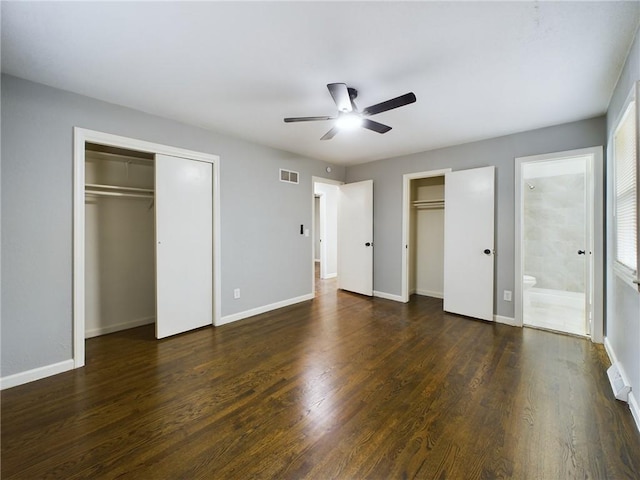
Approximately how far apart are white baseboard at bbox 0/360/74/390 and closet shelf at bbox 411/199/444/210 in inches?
203

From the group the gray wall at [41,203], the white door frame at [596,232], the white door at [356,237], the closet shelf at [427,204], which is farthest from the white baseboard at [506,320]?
the gray wall at [41,203]

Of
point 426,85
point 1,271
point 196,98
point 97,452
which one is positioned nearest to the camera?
point 97,452

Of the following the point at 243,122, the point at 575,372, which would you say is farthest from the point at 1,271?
the point at 575,372

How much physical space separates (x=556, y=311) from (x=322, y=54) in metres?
4.81

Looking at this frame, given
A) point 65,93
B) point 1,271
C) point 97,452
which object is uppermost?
point 65,93

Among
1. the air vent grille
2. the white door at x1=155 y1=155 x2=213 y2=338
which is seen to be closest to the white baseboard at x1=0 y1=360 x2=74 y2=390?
the white door at x1=155 y1=155 x2=213 y2=338

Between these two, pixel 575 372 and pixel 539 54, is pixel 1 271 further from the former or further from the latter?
pixel 575 372

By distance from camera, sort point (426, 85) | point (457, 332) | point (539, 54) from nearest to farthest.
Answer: point (539, 54), point (426, 85), point (457, 332)

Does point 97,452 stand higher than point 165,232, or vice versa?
point 165,232

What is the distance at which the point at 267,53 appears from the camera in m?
1.94

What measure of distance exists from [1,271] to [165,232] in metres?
1.27

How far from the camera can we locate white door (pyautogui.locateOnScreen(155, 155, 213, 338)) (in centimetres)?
312

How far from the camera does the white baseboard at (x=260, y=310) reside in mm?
3670

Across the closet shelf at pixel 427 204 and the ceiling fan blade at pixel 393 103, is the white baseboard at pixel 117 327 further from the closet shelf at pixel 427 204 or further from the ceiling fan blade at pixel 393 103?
the closet shelf at pixel 427 204
